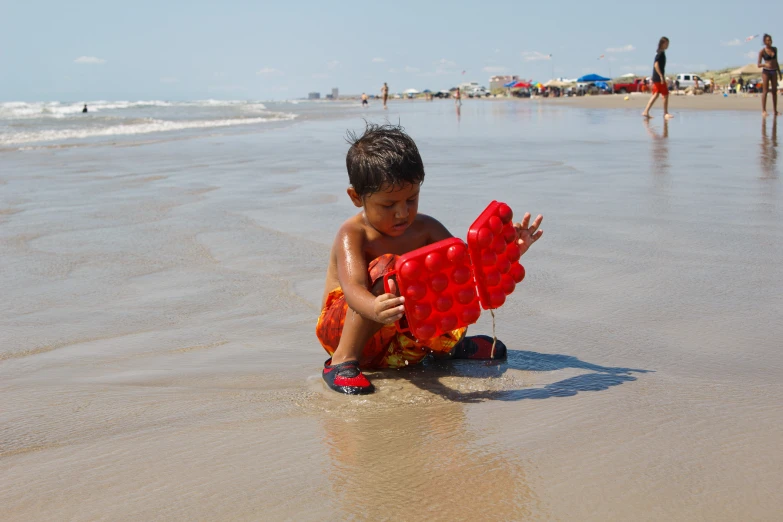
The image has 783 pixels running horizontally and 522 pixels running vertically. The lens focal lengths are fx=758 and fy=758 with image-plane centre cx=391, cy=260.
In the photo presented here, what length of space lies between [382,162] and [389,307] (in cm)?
46

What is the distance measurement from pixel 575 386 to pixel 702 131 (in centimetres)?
987

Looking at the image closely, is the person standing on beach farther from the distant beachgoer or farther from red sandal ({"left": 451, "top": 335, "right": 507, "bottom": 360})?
red sandal ({"left": 451, "top": 335, "right": 507, "bottom": 360})

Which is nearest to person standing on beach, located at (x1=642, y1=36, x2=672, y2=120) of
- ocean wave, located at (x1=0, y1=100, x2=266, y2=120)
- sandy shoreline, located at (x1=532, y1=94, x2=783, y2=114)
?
sandy shoreline, located at (x1=532, y1=94, x2=783, y2=114)

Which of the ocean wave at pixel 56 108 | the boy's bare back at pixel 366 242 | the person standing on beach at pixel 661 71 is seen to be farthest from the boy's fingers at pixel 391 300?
the ocean wave at pixel 56 108

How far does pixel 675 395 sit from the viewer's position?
210cm

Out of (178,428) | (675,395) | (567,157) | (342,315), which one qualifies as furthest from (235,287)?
(567,157)

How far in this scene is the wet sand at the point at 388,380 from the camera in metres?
1.59

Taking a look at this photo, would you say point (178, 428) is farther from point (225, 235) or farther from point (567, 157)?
point (567, 157)

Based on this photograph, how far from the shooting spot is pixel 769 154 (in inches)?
290

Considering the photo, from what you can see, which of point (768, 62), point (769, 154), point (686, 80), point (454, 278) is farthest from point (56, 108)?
point (454, 278)

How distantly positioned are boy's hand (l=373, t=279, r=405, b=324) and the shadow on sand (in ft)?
1.03

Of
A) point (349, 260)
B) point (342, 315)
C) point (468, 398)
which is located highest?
point (349, 260)

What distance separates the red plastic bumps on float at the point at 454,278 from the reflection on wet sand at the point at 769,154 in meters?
4.59

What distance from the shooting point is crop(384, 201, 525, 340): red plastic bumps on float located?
208 centimetres
